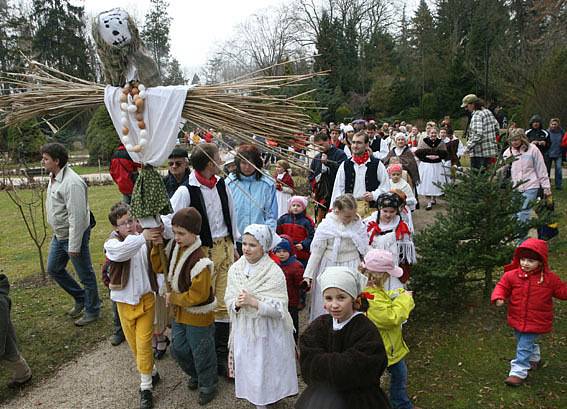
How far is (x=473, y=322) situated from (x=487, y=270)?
0.56 meters

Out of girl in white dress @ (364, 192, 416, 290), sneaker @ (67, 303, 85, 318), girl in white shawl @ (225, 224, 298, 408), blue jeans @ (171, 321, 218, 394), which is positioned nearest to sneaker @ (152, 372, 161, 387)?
blue jeans @ (171, 321, 218, 394)

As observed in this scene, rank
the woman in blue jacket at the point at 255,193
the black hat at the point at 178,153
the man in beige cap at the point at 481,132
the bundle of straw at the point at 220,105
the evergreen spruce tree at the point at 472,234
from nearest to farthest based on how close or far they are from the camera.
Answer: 1. the bundle of straw at the point at 220,105
2. the evergreen spruce tree at the point at 472,234
3. the woman in blue jacket at the point at 255,193
4. the black hat at the point at 178,153
5. the man in beige cap at the point at 481,132

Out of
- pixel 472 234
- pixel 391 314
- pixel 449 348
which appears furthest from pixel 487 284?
pixel 391 314

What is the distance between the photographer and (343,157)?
662 centimetres

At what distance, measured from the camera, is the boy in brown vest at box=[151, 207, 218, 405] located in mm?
3559

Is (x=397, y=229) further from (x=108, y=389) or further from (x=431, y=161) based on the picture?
(x=431, y=161)

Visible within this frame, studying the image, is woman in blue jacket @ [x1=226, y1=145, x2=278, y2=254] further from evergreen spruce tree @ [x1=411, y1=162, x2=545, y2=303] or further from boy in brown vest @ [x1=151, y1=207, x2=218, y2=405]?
evergreen spruce tree @ [x1=411, y1=162, x2=545, y2=303]

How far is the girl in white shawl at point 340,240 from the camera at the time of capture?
4438 millimetres

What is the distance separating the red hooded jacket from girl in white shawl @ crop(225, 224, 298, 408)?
1729 mm

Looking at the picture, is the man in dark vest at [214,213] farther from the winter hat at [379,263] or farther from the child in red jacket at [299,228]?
the winter hat at [379,263]

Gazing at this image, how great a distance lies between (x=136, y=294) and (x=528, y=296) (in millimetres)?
3200

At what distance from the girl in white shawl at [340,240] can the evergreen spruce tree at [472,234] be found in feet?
2.49

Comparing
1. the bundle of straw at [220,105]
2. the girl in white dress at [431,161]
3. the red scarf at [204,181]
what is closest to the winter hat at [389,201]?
the red scarf at [204,181]

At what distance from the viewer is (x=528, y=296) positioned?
3.71 meters
